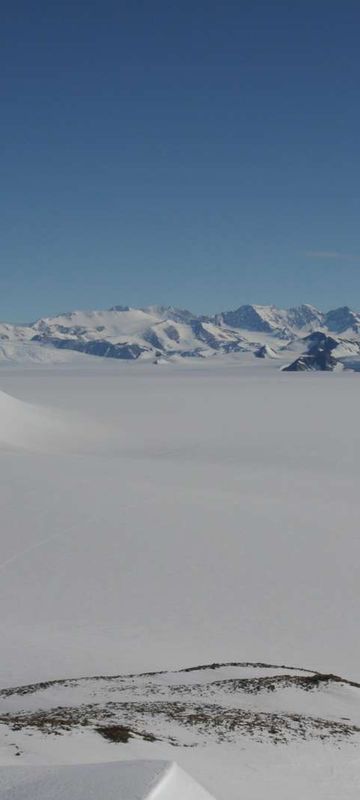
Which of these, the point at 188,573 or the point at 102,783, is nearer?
the point at 102,783

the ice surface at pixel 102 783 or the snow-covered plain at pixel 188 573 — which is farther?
the snow-covered plain at pixel 188 573

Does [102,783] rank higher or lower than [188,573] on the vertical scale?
higher

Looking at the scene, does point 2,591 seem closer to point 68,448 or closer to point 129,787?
point 129,787

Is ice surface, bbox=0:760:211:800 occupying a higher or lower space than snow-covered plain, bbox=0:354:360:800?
higher

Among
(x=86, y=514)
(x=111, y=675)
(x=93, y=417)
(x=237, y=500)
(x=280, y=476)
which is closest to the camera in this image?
(x=111, y=675)

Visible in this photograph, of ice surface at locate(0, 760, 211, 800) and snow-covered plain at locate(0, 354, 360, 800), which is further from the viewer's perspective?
snow-covered plain at locate(0, 354, 360, 800)

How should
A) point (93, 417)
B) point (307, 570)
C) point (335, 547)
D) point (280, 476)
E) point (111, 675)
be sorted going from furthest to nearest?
point (93, 417) < point (280, 476) < point (335, 547) < point (307, 570) < point (111, 675)

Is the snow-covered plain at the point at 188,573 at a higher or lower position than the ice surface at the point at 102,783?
lower

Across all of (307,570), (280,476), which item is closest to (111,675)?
(307,570)
